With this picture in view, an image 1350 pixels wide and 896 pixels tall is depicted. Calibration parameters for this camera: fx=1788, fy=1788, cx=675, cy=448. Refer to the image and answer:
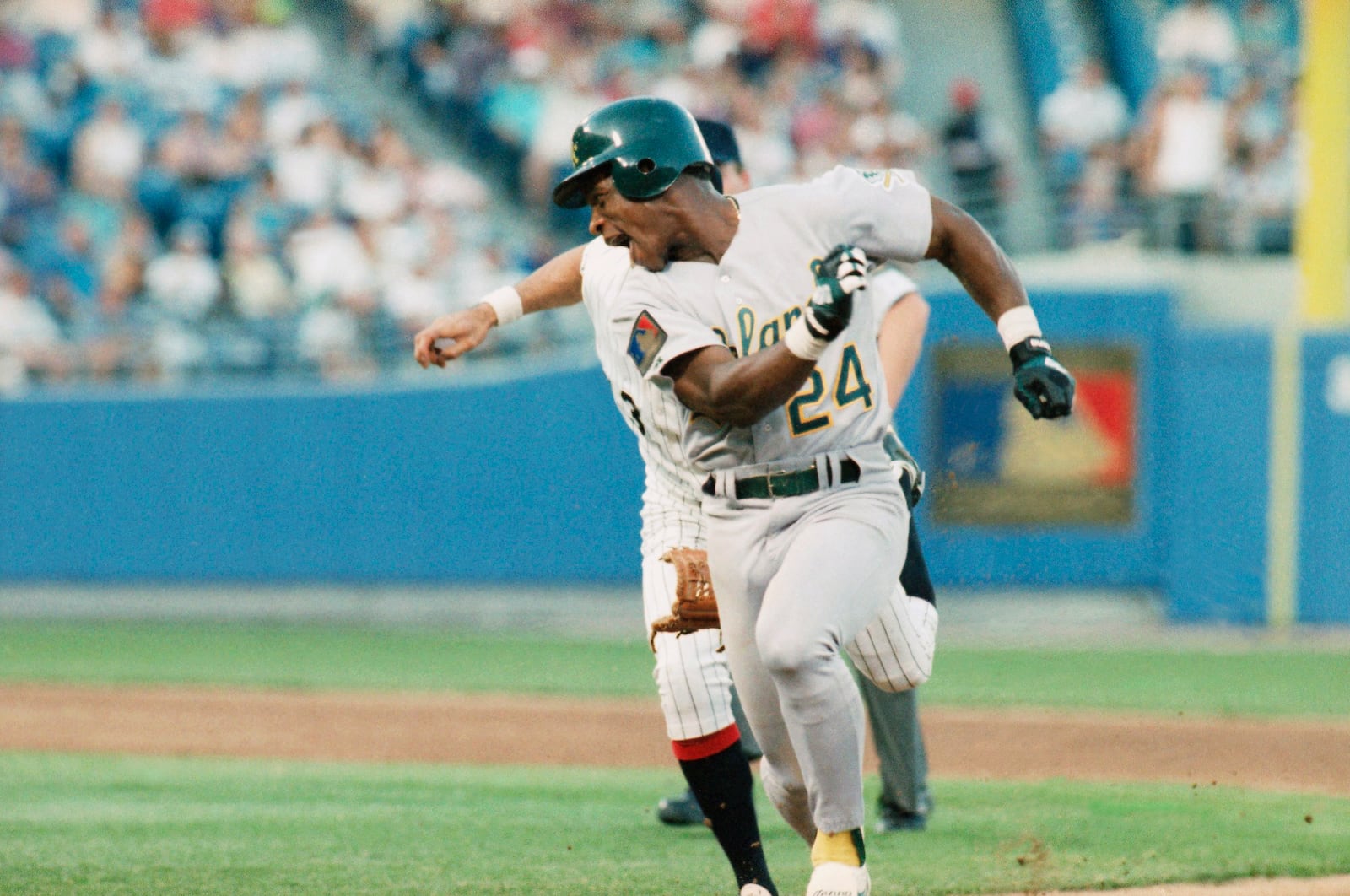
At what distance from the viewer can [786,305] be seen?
3848 mm

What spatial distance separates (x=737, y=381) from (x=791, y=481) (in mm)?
326

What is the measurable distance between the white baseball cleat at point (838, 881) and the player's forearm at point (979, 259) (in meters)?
1.24

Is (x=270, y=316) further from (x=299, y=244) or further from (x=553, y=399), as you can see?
(x=553, y=399)

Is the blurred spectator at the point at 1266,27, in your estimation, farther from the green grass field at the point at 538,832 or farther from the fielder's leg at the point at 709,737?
the fielder's leg at the point at 709,737

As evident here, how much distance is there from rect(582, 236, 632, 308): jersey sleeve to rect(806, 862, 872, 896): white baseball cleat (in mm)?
1353

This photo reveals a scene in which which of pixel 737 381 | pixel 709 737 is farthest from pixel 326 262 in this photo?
pixel 737 381

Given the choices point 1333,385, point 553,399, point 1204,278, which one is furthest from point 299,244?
point 1333,385

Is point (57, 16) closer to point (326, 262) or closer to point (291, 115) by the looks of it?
point (291, 115)

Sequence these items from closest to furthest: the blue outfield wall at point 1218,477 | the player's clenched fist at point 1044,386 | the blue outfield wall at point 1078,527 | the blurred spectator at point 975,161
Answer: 1. the player's clenched fist at point 1044,386
2. the blue outfield wall at point 1218,477
3. the blue outfield wall at point 1078,527
4. the blurred spectator at point 975,161

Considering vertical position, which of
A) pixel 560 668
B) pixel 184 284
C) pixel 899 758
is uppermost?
pixel 184 284

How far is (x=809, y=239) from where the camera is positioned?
12.8ft

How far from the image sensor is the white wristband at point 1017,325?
152 inches

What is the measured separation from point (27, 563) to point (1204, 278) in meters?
9.10

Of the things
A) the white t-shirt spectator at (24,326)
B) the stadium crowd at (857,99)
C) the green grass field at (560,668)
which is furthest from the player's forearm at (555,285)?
the white t-shirt spectator at (24,326)
